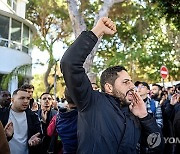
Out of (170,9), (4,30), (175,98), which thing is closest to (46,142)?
(175,98)

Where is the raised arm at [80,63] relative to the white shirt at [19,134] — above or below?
above

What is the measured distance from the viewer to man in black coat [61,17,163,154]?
8.25ft

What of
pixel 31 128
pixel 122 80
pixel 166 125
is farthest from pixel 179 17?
pixel 122 80

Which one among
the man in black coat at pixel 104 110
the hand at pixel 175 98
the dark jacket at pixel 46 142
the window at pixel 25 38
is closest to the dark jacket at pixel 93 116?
the man in black coat at pixel 104 110

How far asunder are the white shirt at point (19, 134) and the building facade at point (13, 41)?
1468cm

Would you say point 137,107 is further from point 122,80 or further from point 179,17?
point 179,17

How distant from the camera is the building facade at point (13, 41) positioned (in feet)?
65.9

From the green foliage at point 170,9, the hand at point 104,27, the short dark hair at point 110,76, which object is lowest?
the short dark hair at point 110,76

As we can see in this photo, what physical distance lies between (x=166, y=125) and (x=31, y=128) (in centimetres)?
234

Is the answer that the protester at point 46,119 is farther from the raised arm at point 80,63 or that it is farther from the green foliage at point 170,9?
the green foliage at point 170,9

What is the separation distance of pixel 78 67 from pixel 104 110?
378 millimetres

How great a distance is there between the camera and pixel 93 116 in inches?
103

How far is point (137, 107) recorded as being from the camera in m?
2.77

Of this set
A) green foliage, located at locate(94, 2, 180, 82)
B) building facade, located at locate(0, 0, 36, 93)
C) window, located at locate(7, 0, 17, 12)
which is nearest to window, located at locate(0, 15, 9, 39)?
building facade, located at locate(0, 0, 36, 93)
